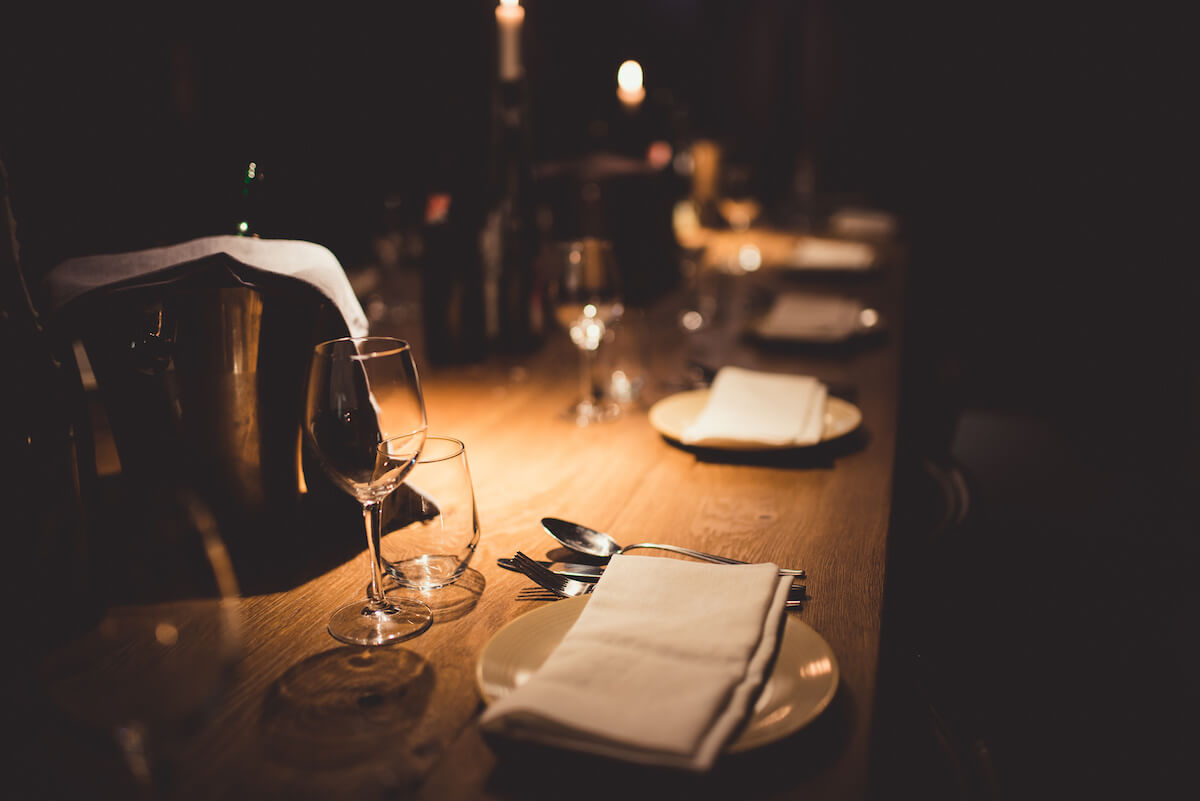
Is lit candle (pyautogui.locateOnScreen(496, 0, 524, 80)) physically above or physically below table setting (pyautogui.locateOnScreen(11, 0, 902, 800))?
above

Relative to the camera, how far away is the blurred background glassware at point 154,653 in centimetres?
49

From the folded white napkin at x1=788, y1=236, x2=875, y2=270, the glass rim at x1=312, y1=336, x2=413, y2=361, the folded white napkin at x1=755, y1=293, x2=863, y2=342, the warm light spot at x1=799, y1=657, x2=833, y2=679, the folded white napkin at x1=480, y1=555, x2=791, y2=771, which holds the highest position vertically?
the glass rim at x1=312, y1=336, x2=413, y2=361

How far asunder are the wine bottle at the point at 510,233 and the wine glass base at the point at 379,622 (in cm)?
107

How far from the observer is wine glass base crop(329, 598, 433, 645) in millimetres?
856

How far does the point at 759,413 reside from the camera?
1427 millimetres

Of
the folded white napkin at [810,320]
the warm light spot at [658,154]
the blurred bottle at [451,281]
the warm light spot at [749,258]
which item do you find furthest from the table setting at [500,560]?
the warm light spot at [749,258]

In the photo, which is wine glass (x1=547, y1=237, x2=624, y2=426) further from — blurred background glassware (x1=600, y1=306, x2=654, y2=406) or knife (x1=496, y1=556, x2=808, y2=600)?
knife (x1=496, y1=556, x2=808, y2=600)

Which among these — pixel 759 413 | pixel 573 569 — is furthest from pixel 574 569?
pixel 759 413

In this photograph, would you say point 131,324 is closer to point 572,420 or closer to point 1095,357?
point 572,420

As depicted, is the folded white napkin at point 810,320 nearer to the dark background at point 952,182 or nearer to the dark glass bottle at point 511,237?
the dark background at point 952,182

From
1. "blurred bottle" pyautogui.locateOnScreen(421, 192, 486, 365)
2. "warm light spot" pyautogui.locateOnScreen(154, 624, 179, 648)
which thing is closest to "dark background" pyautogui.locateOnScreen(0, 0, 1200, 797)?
"blurred bottle" pyautogui.locateOnScreen(421, 192, 486, 365)

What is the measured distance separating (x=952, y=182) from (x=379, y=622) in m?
6.12

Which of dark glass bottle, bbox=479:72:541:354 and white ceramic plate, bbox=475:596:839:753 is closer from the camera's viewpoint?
white ceramic plate, bbox=475:596:839:753

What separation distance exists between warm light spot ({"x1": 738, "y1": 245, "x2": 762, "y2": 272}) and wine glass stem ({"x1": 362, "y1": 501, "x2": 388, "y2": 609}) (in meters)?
2.49
